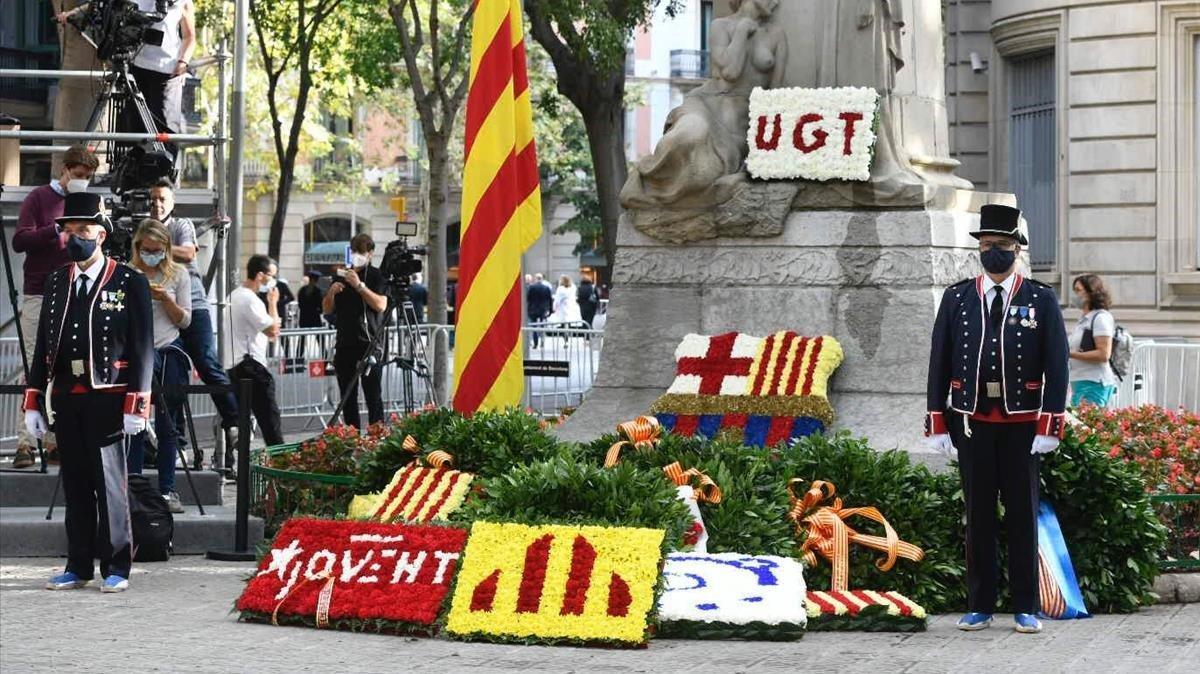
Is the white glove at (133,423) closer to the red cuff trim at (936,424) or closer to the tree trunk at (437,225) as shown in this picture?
the red cuff trim at (936,424)

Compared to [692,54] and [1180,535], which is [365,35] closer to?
[1180,535]

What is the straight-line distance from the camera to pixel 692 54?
70.7m

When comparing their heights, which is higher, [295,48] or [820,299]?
[295,48]

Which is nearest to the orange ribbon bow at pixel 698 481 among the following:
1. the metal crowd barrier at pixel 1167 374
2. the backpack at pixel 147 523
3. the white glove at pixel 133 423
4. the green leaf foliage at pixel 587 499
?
the green leaf foliage at pixel 587 499

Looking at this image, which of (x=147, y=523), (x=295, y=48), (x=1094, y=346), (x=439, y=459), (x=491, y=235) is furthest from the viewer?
(x=295, y=48)

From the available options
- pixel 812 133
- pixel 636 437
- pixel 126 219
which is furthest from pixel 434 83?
pixel 636 437

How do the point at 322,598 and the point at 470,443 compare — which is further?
the point at 470,443

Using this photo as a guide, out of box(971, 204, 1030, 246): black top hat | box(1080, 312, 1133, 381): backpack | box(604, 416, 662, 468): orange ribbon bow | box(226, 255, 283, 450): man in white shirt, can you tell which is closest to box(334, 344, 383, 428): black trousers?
box(226, 255, 283, 450): man in white shirt

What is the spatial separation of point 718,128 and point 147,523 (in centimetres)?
410

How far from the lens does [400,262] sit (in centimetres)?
1975

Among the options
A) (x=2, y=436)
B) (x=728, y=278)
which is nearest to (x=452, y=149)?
(x=2, y=436)

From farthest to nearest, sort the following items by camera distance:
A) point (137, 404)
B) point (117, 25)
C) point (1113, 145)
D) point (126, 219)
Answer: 1. point (1113, 145)
2. point (117, 25)
3. point (126, 219)
4. point (137, 404)

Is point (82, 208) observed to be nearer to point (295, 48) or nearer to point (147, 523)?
point (147, 523)

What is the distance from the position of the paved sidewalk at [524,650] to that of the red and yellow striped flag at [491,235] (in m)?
2.47
